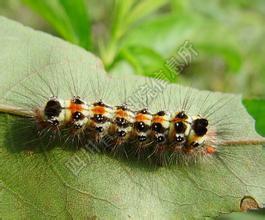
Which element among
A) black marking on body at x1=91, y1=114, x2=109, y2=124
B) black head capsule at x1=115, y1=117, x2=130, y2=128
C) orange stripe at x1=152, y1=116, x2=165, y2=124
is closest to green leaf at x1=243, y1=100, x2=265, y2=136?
orange stripe at x1=152, y1=116, x2=165, y2=124

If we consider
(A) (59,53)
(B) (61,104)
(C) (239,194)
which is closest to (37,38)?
(A) (59,53)

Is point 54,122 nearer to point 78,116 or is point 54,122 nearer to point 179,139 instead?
point 78,116

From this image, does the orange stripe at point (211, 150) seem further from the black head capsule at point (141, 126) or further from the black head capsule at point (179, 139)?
the black head capsule at point (141, 126)

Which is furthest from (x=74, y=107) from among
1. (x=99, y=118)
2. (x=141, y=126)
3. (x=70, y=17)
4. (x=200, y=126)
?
(x=70, y=17)

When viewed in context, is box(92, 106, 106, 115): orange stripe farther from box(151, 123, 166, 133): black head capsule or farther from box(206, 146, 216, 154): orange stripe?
box(206, 146, 216, 154): orange stripe

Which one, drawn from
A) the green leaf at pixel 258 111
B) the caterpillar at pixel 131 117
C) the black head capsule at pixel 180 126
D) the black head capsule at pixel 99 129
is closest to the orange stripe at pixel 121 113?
the caterpillar at pixel 131 117
